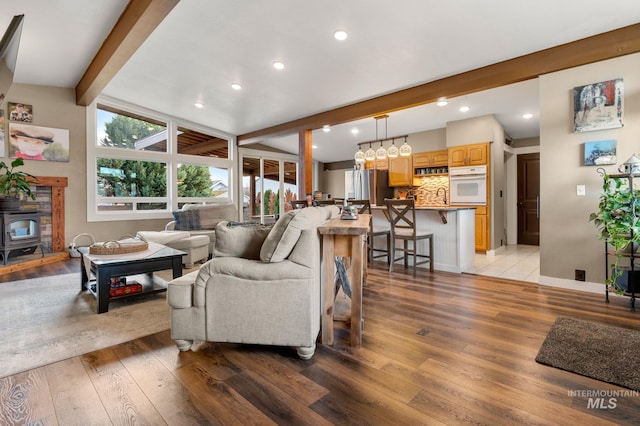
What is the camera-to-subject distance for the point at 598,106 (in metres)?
3.28

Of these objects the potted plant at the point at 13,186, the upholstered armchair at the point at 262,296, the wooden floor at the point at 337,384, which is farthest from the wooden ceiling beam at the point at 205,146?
the upholstered armchair at the point at 262,296

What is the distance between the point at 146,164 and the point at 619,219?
7461 mm

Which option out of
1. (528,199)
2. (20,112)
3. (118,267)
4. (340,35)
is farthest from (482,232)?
(20,112)

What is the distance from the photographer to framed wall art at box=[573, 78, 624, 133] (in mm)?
3189

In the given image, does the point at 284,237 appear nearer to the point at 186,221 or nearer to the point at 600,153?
the point at 600,153

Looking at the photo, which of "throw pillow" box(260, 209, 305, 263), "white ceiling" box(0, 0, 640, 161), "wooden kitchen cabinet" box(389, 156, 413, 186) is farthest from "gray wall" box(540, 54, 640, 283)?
"wooden kitchen cabinet" box(389, 156, 413, 186)

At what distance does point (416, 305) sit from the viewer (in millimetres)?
3020

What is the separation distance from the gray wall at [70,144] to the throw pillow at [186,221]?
183 cm

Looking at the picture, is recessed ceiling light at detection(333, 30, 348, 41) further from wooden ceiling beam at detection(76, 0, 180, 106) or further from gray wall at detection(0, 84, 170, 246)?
gray wall at detection(0, 84, 170, 246)

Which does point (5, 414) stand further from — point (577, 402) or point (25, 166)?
point (25, 166)

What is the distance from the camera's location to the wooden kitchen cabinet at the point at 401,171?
24.1 feet

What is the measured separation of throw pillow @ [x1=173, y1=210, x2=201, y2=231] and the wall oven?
15.8 ft

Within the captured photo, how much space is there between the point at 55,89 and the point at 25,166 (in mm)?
1442

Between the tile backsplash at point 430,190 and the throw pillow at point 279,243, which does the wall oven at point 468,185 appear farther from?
the throw pillow at point 279,243
